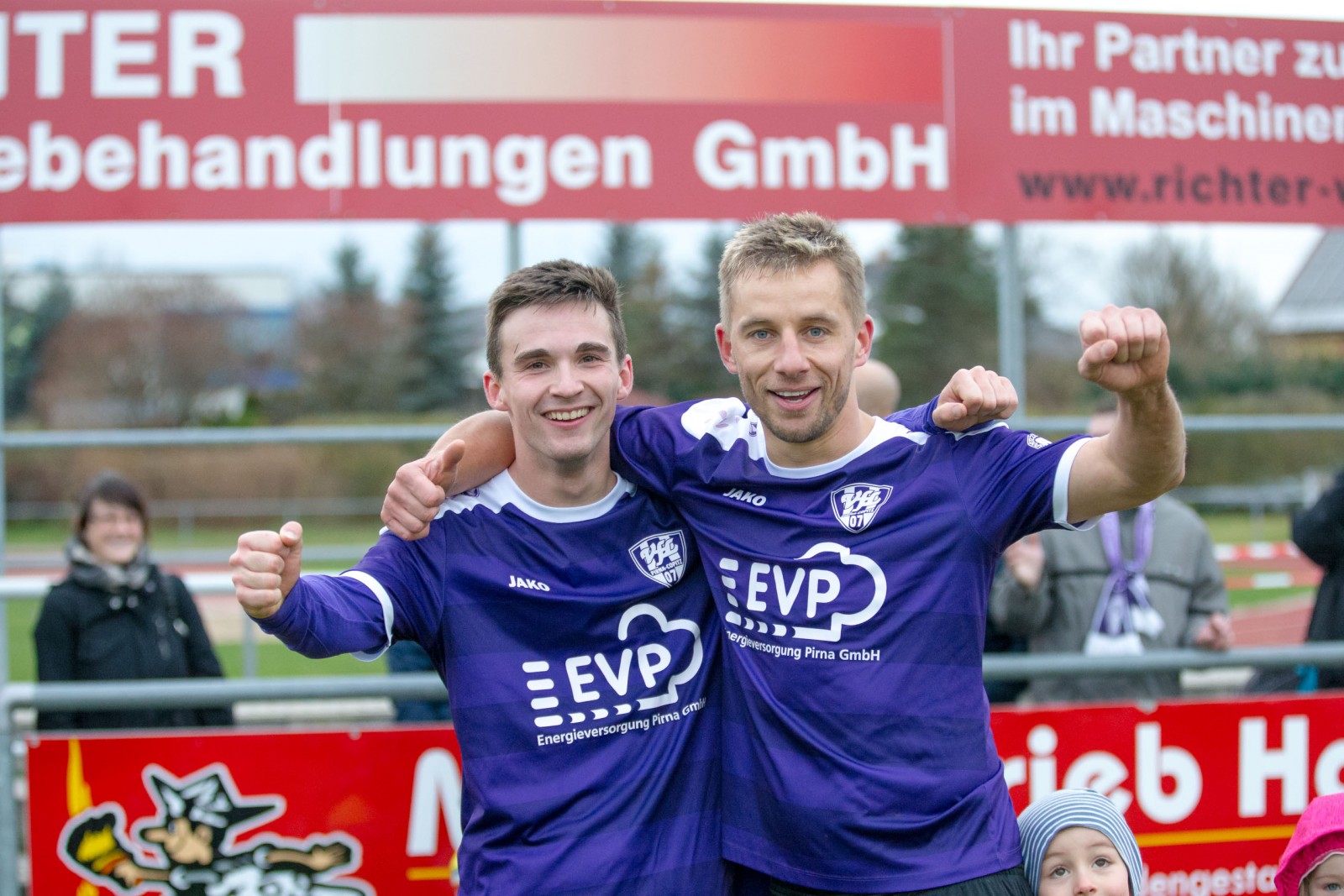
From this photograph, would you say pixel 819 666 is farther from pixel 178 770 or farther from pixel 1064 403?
pixel 1064 403

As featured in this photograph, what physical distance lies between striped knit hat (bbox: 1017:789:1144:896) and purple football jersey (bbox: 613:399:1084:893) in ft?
0.51

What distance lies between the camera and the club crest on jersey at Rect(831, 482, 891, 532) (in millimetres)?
2137

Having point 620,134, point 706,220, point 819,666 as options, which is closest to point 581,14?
point 620,134

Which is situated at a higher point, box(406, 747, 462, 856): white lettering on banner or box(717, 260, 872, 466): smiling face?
box(717, 260, 872, 466): smiling face

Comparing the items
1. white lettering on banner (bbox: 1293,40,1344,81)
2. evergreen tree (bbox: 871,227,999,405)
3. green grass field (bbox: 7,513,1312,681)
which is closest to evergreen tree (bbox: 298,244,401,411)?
green grass field (bbox: 7,513,1312,681)

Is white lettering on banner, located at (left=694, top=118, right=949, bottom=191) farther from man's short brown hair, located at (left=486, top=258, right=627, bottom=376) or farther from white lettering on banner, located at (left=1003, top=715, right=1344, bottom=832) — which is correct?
white lettering on banner, located at (left=1003, top=715, right=1344, bottom=832)

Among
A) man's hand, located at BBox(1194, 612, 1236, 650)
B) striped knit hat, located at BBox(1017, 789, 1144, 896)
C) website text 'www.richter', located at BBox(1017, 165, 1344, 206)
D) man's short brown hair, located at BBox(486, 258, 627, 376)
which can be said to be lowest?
striped knit hat, located at BBox(1017, 789, 1144, 896)

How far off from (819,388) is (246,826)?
194 centimetres

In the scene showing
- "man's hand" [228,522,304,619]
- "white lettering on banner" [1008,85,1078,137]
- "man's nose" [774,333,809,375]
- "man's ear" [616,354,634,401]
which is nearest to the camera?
"man's hand" [228,522,304,619]

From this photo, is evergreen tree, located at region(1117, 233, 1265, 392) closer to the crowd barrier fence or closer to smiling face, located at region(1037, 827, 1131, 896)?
the crowd barrier fence

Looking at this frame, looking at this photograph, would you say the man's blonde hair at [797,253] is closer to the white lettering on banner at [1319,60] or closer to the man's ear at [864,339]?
the man's ear at [864,339]

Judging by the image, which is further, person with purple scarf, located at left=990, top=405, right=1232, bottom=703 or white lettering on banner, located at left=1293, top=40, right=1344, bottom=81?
white lettering on banner, located at left=1293, top=40, right=1344, bottom=81

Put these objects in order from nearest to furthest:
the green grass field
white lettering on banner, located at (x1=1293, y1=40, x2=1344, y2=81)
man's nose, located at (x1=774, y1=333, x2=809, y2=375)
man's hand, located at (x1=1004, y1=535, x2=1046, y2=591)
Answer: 1. man's nose, located at (x1=774, y1=333, x2=809, y2=375)
2. man's hand, located at (x1=1004, y1=535, x2=1046, y2=591)
3. white lettering on banner, located at (x1=1293, y1=40, x2=1344, y2=81)
4. the green grass field

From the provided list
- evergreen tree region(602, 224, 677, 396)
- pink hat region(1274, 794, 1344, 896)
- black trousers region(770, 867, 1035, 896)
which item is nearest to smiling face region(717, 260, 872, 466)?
black trousers region(770, 867, 1035, 896)
